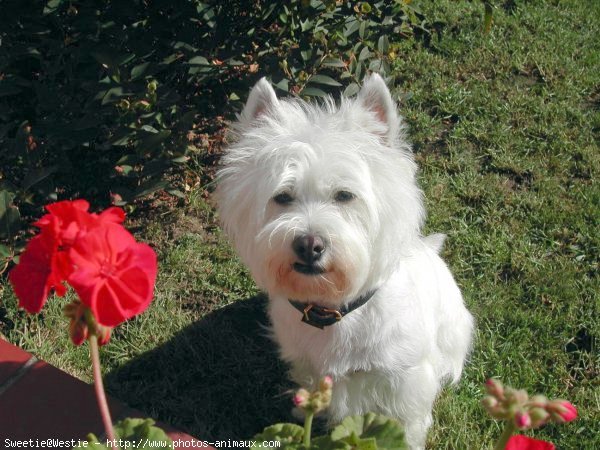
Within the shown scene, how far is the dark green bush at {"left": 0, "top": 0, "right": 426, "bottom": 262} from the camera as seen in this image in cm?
300

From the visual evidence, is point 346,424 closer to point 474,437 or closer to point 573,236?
point 474,437

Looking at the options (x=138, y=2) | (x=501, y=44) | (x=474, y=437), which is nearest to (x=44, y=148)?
(x=138, y=2)

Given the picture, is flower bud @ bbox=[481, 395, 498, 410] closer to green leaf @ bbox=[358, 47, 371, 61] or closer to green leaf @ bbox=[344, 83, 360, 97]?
green leaf @ bbox=[344, 83, 360, 97]

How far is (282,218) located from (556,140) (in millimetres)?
2890

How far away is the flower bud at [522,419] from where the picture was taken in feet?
2.33

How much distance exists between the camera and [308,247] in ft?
6.38

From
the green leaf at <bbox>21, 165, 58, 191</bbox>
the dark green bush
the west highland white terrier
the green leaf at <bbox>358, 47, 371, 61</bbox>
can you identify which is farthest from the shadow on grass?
the green leaf at <bbox>358, 47, 371, 61</bbox>

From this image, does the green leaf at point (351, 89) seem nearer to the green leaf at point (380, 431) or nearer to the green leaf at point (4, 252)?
the green leaf at point (4, 252)

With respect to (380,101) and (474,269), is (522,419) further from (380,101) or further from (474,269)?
(474,269)

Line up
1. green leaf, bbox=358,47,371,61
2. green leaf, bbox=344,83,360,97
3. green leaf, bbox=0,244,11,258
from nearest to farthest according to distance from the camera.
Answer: green leaf, bbox=0,244,11,258, green leaf, bbox=344,83,360,97, green leaf, bbox=358,47,371,61

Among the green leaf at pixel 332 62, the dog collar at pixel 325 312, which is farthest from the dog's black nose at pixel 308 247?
the green leaf at pixel 332 62

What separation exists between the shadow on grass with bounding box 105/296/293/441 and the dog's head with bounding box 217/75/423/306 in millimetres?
1015

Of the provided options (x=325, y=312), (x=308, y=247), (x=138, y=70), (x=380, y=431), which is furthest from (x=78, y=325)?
(x=138, y=70)

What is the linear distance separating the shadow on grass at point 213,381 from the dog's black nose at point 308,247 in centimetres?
122
